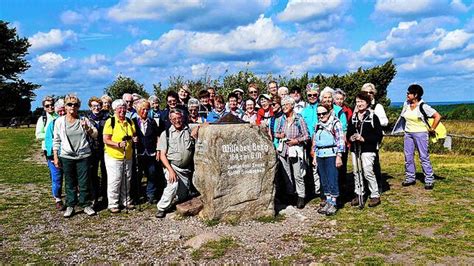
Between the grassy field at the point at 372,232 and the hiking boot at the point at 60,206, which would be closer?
the grassy field at the point at 372,232

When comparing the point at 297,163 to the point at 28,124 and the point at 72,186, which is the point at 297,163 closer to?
the point at 72,186

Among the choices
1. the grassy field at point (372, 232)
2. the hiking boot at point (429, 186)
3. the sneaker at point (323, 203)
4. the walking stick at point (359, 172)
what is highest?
the walking stick at point (359, 172)

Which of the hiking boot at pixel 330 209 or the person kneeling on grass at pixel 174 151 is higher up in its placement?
the person kneeling on grass at pixel 174 151

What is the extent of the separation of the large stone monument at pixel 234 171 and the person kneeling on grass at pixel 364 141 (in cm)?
167

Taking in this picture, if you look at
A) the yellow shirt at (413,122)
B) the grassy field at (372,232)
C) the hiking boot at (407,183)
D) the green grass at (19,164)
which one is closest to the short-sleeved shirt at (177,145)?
the grassy field at (372,232)

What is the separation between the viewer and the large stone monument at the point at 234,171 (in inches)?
300

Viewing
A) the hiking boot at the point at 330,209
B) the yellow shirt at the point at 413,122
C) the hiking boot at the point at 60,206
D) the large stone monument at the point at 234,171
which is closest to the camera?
the large stone monument at the point at 234,171

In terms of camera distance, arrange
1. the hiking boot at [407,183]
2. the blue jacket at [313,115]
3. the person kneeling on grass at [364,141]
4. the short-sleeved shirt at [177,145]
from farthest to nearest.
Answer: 1. the hiking boot at [407,183]
2. the blue jacket at [313,115]
3. the short-sleeved shirt at [177,145]
4. the person kneeling on grass at [364,141]

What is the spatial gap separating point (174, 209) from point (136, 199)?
4.46ft

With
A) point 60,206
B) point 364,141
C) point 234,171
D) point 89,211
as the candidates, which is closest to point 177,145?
point 234,171

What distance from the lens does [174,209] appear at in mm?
8609

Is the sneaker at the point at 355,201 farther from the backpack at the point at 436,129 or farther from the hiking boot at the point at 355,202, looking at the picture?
the backpack at the point at 436,129

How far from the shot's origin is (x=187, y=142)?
27.2ft

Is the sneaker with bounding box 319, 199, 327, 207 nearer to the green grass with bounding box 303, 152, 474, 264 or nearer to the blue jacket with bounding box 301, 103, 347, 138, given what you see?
the green grass with bounding box 303, 152, 474, 264
